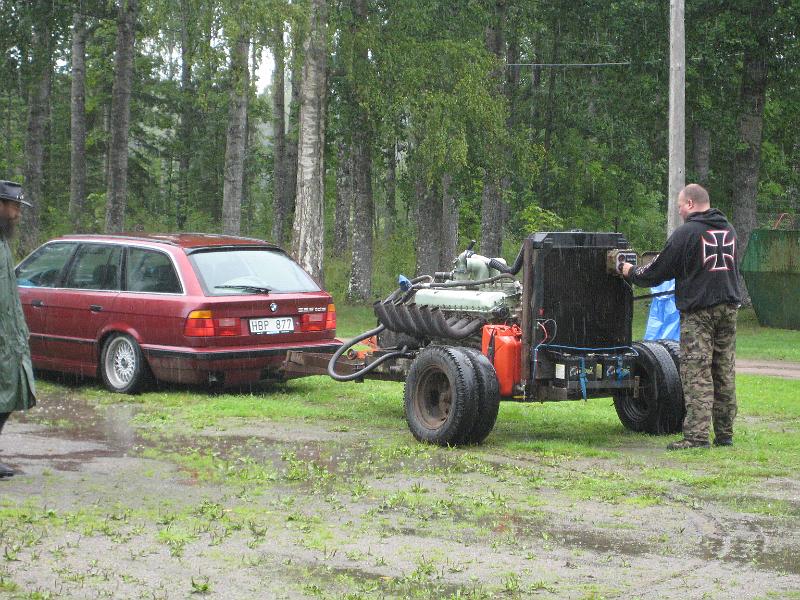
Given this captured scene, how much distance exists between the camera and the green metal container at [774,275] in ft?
90.1

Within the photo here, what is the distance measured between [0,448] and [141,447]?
1019 millimetres

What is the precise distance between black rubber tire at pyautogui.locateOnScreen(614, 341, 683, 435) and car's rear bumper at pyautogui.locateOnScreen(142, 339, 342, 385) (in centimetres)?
356

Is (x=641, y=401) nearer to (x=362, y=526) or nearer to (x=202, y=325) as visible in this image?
(x=202, y=325)

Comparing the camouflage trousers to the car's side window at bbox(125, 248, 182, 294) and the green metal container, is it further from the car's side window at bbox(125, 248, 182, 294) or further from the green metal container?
the green metal container

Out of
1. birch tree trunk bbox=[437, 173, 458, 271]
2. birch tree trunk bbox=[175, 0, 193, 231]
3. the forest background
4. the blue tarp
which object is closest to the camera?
the blue tarp

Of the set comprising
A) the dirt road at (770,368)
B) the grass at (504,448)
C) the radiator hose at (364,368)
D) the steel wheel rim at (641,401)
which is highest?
the radiator hose at (364,368)

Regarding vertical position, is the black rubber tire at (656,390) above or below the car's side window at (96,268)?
below

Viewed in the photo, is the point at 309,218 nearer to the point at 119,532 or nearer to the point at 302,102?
the point at 302,102

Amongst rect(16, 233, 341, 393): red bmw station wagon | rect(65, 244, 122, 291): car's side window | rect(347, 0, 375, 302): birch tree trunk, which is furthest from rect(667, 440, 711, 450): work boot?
rect(347, 0, 375, 302): birch tree trunk

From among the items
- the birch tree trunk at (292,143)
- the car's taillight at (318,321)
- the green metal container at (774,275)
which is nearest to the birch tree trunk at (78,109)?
the birch tree trunk at (292,143)

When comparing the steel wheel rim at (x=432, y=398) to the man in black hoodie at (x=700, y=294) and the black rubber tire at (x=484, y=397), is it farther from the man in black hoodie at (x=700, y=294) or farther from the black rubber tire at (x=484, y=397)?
the man in black hoodie at (x=700, y=294)

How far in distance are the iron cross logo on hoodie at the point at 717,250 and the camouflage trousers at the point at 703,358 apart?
0.30m

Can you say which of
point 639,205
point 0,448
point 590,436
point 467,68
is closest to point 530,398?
point 590,436

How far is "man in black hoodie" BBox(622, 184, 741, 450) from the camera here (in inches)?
373
